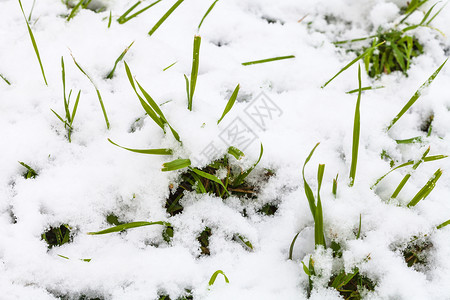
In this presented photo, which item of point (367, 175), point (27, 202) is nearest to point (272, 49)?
point (367, 175)

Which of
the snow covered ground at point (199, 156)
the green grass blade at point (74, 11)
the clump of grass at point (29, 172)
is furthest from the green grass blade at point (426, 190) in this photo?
the green grass blade at point (74, 11)

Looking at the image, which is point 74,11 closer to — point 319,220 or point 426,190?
point 319,220

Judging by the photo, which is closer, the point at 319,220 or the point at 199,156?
the point at 319,220

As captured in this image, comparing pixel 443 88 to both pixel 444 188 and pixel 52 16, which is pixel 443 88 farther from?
pixel 52 16

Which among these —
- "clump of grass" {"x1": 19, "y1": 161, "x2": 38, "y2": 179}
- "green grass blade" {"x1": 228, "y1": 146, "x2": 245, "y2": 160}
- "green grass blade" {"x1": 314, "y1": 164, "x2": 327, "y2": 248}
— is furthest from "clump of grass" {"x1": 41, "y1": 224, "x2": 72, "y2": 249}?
"green grass blade" {"x1": 314, "y1": 164, "x2": 327, "y2": 248}

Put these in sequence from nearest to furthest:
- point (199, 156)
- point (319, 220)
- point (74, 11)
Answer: point (319, 220) → point (199, 156) → point (74, 11)

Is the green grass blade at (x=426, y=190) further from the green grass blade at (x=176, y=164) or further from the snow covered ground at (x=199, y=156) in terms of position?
the green grass blade at (x=176, y=164)

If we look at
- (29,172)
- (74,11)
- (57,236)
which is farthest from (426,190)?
(74,11)
